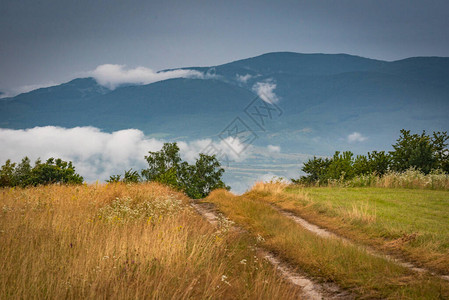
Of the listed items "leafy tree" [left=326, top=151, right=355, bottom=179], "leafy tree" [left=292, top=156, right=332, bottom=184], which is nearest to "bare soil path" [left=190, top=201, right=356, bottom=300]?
"leafy tree" [left=326, top=151, right=355, bottom=179]

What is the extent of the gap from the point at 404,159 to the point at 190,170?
101ft

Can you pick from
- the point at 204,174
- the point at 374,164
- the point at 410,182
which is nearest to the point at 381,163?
the point at 374,164

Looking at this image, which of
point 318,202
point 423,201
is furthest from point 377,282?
point 423,201

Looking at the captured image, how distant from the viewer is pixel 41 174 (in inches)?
904

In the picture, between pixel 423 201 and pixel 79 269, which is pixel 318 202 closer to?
pixel 423 201

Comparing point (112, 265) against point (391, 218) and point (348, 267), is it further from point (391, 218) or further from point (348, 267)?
point (391, 218)

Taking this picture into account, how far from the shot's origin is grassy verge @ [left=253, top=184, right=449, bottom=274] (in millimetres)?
9445

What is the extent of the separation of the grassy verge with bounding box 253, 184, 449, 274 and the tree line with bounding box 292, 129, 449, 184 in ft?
24.7

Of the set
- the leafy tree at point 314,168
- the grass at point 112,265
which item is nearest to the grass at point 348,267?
the grass at point 112,265

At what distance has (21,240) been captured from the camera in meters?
7.22

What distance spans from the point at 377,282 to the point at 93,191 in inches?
412

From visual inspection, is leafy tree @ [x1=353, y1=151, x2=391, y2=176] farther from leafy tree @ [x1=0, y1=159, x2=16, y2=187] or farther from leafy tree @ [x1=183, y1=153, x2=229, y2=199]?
leafy tree @ [x1=0, y1=159, x2=16, y2=187]

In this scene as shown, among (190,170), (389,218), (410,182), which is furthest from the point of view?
(190,170)

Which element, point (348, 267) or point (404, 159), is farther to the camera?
point (404, 159)
